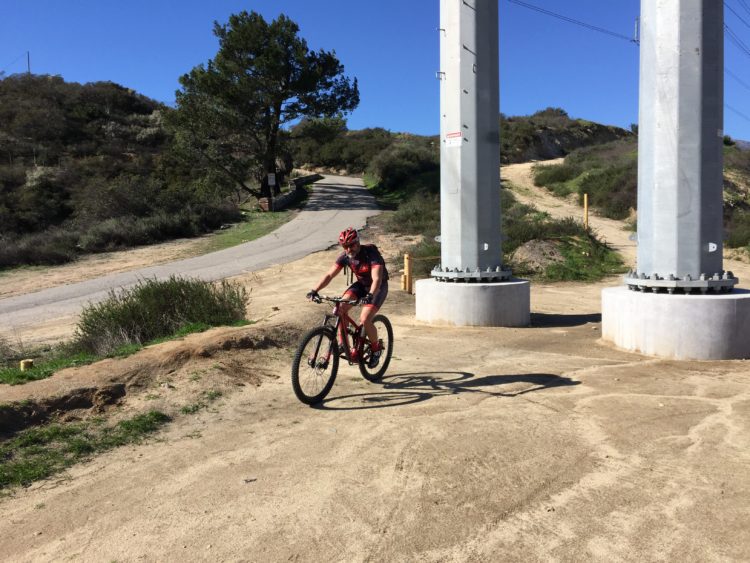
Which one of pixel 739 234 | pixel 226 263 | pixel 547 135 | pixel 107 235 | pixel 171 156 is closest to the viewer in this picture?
pixel 226 263

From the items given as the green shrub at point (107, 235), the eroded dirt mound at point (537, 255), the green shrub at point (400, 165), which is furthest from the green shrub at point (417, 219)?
the green shrub at point (400, 165)

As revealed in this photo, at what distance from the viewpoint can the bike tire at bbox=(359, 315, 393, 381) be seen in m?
6.16

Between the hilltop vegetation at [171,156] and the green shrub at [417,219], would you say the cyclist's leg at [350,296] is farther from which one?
the hilltop vegetation at [171,156]

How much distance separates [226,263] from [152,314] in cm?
1031

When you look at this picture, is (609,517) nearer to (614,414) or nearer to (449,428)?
(449,428)

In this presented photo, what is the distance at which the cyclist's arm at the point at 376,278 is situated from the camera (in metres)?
5.79

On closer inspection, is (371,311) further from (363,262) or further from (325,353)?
(325,353)

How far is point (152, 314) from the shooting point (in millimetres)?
8750

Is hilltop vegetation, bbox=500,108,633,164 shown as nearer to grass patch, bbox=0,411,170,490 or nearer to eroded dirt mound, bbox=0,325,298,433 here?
eroded dirt mound, bbox=0,325,298,433

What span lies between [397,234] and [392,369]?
16.4 meters

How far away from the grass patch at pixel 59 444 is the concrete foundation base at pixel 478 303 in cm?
540

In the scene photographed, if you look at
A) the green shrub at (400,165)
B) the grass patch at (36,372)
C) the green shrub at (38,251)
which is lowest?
the grass patch at (36,372)

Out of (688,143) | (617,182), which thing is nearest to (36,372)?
(688,143)

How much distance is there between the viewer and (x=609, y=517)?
336 cm
